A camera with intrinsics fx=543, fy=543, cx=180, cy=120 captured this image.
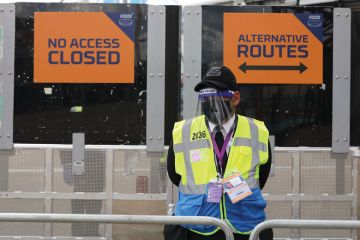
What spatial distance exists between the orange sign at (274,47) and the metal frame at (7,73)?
6.11 feet

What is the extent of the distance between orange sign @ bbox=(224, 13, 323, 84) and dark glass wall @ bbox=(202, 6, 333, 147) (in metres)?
0.05

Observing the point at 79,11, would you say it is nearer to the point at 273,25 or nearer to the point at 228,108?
the point at 273,25

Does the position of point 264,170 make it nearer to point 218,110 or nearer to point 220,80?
point 218,110

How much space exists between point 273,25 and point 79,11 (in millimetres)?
1696

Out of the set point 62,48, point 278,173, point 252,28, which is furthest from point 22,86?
point 278,173

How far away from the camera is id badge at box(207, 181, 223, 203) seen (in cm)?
300

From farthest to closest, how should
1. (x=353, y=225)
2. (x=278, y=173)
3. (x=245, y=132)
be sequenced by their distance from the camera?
(x=278, y=173), (x=245, y=132), (x=353, y=225)

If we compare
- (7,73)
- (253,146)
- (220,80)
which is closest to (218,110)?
(220,80)

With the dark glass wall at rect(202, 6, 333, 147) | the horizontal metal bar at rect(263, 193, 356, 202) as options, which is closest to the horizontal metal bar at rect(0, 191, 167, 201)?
the horizontal metal bar at rect(263, 193, 356, 202)

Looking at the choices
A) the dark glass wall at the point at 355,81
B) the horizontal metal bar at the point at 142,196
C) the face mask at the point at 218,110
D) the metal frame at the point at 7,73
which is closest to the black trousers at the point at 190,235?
the face mask at the point at 218,110

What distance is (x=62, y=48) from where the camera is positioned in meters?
4.74

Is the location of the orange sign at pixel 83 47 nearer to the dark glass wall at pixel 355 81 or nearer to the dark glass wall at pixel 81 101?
the dark glass wall at pixel 81 101

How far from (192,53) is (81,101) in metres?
1.06

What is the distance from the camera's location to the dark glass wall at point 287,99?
15.5 feet
